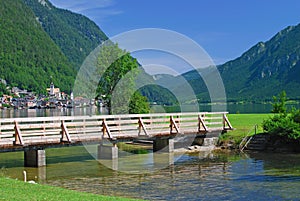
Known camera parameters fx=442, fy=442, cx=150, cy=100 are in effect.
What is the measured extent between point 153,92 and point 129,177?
144 ft

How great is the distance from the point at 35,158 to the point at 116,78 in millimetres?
25502

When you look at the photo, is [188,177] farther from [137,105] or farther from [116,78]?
[116,78]

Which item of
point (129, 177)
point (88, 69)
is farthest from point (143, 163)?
point (88, 69)

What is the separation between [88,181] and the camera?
80.1 feet

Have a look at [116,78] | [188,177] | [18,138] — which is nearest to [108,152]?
[18,138]

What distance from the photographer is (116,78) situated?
5309 cm

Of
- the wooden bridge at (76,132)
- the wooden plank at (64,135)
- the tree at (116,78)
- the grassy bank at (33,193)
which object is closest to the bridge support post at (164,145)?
the wooden bridge at (76,132)

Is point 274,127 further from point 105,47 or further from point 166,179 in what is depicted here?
point 105,47

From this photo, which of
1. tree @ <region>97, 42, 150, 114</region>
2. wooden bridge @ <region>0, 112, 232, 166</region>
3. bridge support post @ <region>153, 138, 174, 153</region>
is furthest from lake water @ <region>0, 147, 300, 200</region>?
tree @ <region>97, 42, 150, 114</region>

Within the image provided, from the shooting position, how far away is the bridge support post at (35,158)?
28500mm

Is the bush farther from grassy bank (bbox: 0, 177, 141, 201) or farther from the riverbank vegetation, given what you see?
grassy bank (bbox: 0, 177, 141, 201)

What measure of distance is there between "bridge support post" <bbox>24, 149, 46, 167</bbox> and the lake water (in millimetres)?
580

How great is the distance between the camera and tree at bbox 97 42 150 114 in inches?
2051

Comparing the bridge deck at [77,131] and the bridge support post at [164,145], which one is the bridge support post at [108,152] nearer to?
the bridge deck at [77,131]
